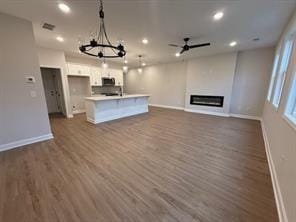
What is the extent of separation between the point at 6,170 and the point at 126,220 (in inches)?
94.3

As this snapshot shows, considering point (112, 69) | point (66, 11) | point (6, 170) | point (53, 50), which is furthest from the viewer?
point (112, 69)

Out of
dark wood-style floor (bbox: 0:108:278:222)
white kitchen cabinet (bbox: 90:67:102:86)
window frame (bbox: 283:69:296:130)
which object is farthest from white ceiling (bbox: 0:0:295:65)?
Result: dark wood-style floor (bbox: 0:108:278:222)

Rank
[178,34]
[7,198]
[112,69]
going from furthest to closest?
[112,69] < [178,34] < [7,198]

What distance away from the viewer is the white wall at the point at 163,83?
7.65 metres

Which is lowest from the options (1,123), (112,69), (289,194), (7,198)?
(7,198)

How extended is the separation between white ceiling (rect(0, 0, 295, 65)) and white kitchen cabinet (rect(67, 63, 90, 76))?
1915 millimetres

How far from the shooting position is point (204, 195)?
172cm

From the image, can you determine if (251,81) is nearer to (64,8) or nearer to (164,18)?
(164,18)

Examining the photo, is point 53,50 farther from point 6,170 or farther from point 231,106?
point 231,106

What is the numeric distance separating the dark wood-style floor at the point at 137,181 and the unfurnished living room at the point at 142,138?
2cm

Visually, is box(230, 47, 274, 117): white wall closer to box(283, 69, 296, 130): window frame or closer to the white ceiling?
the white ceiling

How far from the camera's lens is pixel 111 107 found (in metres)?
5.28

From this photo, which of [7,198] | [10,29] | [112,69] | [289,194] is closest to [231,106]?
[289,194]

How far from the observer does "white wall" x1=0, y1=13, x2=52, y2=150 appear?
8.98 ft
